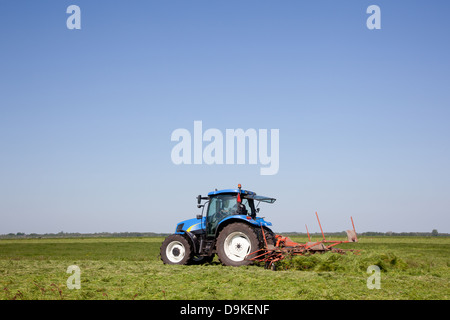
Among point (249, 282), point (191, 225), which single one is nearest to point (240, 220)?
point (191, 225)

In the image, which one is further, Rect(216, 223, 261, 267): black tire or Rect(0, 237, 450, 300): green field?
Rect(216, 223, 261, 267): black tire

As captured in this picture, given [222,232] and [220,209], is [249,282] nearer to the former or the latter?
[222,232]

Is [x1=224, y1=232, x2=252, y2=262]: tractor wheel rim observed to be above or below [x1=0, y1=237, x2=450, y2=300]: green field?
above

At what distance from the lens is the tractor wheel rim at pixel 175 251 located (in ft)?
43.8

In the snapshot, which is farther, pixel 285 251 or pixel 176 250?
pixel 176 250

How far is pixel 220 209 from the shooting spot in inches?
522

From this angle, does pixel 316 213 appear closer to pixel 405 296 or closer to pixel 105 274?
pixel 405 296

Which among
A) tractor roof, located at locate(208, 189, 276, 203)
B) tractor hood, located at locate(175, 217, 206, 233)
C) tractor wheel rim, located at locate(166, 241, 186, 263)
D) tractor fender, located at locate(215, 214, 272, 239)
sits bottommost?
tractor wheel rim, located at locate(166, 241, 186, 263)

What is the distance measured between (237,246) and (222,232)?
22.9 inches

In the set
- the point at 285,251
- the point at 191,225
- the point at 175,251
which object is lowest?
the point at 175,251

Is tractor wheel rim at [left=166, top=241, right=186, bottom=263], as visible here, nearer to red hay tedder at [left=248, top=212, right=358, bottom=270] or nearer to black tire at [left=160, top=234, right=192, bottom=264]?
black tire at [left=160, top=234, right=192, bottom=264]

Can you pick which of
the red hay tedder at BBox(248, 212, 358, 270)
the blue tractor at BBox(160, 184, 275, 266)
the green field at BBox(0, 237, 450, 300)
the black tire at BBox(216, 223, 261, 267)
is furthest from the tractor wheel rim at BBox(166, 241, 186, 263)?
the red hay tedder at BBox(248, 212, 358, 270)

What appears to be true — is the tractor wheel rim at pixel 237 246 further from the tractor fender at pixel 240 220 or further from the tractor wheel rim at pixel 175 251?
the tractor wheel rim at pixel 175 251

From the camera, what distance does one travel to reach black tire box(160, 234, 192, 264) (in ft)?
43.2
